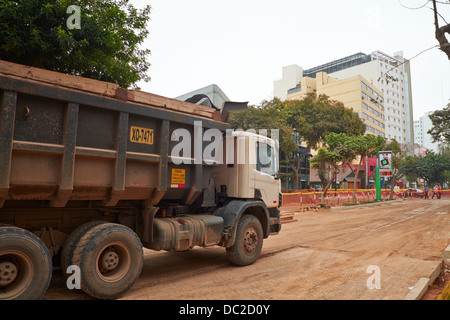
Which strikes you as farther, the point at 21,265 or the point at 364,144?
the point at 364,144

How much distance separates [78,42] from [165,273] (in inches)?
243

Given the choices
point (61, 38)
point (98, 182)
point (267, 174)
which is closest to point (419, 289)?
point (267, 174)

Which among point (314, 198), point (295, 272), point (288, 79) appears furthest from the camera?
point (288, 79)

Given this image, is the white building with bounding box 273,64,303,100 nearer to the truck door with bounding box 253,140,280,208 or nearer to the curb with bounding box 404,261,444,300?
the truck door with bounding box 253,140,280,208

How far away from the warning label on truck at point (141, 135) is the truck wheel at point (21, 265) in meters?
1.91

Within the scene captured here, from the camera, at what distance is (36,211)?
14.0ft

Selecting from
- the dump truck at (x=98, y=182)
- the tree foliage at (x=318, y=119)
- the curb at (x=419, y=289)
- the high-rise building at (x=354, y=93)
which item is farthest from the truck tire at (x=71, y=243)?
the high-rise building at (x=354, y=93)

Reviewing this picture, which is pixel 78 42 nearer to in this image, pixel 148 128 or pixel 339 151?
pixel 148 128

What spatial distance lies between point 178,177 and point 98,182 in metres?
1.40

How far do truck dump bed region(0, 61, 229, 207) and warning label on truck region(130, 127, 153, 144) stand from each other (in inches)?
0.6

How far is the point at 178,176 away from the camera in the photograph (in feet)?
17.6

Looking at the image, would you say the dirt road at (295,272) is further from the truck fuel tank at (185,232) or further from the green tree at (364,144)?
the green tree at (364,144)

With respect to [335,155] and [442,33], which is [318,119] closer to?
[335,155]
